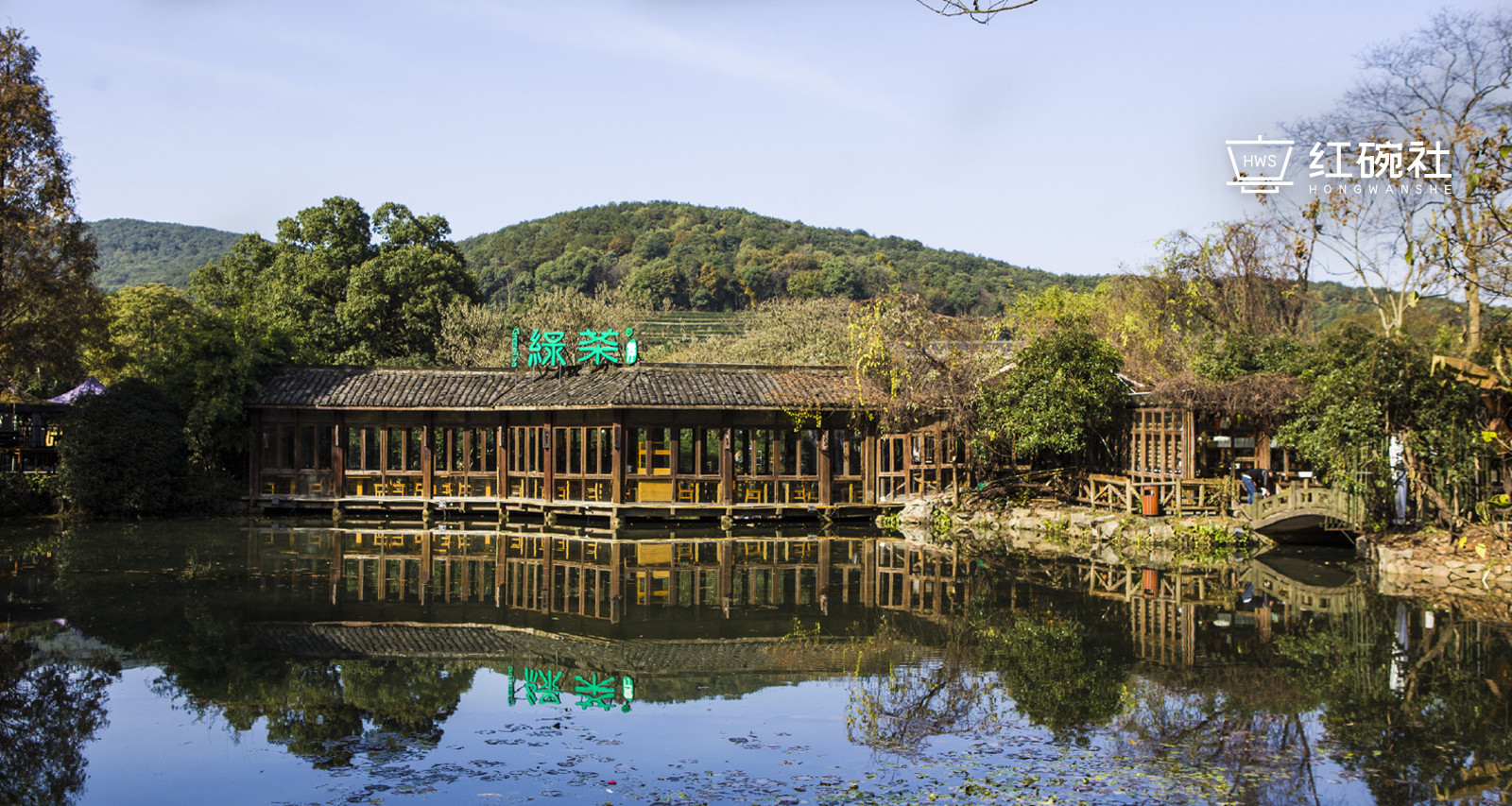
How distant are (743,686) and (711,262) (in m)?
53.8

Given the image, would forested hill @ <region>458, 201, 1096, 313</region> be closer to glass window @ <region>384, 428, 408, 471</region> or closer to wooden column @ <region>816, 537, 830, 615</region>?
glass window @ <region>384, 428, 408, 471</region>

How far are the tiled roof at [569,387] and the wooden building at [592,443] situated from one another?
0.14 feet

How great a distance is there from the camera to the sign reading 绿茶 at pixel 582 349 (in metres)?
25.6

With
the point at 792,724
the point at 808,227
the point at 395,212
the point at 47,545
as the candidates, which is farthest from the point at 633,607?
the point at 808,227

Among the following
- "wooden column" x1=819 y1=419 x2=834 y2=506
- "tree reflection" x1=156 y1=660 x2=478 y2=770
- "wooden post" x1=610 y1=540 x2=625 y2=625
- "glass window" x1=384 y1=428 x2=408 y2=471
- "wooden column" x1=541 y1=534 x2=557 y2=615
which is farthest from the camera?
"glass window" x1=384 y1=428 x2=408 y2=471

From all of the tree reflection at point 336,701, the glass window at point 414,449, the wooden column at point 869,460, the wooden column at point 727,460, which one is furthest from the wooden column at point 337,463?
the tree reflection at point 336,701

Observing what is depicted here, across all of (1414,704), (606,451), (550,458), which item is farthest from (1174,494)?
(550,458)

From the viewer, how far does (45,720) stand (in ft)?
26.6

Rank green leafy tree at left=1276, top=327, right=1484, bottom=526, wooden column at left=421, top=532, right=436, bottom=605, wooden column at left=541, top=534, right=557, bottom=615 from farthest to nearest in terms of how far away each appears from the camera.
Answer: green leafy tree at left=1276, top=327, right=1484, bottom=526, wooden column at left=421, top=532, right=436, bottom=605, wooden column at left=541, top=534, right=557, bottom=615

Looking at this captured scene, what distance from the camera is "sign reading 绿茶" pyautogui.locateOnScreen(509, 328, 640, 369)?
83.9 feet

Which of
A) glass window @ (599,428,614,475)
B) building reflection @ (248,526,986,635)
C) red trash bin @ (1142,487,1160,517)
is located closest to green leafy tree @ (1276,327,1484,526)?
red trash bin @ (1142,487,1160,517)

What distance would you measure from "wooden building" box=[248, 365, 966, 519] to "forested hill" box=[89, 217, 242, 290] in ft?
173

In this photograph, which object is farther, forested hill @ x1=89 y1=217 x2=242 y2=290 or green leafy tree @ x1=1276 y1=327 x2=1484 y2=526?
forested hill @ x1=89 y1=217 x2=242 y2=290

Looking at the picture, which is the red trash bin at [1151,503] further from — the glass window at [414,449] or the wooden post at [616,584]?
the glass window at [414,449]
